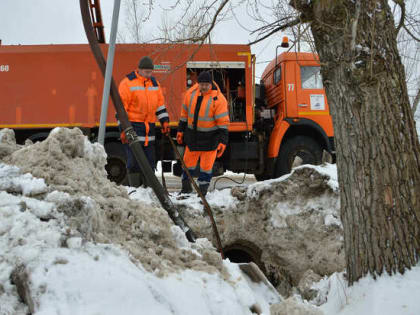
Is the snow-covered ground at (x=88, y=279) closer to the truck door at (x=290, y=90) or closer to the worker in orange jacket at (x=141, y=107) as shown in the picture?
the worker in orange jacket at (x=141, y=107)

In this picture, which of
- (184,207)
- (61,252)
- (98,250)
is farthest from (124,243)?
(184,207)

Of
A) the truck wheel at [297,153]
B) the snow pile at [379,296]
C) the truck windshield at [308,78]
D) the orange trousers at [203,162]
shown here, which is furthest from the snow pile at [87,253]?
the truck windshield at [308,78]

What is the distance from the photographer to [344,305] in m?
2.38

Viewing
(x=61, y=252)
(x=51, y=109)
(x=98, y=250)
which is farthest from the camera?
(x=51, y=109)

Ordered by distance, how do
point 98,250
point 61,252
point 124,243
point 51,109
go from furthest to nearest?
point 51,109, point 124,243, point 98,250, point 61,252

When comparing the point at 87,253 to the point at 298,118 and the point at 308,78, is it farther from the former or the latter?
the point at 308,78

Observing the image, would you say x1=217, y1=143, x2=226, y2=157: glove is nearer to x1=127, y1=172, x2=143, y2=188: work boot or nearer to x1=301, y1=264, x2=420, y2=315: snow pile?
x1=127, y1=172, x2=143, y2=188: work boot

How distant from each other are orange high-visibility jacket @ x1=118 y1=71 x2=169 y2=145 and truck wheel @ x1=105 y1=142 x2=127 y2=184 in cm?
185

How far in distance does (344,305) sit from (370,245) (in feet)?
1.30

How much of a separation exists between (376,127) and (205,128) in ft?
9.75

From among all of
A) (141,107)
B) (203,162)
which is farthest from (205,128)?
(141,107)

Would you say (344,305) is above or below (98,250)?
below

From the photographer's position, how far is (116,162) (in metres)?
6.58

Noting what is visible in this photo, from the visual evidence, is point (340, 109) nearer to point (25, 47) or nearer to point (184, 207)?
point (184, 207)
